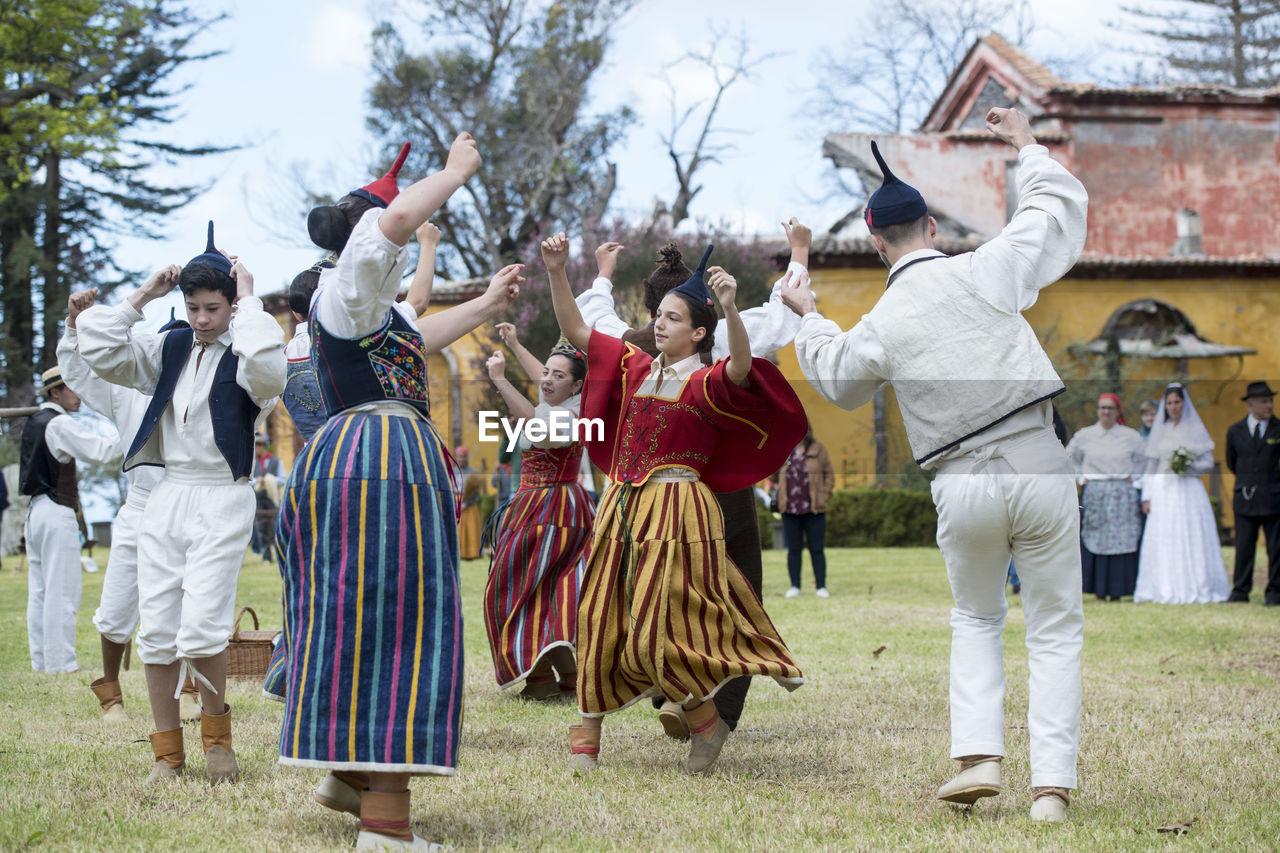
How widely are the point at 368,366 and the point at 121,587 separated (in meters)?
2.24

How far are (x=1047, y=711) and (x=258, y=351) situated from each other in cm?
290

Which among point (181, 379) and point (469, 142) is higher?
point (469, 142)

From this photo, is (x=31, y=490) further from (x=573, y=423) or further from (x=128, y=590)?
(x=573, y=423)

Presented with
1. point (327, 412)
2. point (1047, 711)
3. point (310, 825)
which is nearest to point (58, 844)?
point (310, 825)

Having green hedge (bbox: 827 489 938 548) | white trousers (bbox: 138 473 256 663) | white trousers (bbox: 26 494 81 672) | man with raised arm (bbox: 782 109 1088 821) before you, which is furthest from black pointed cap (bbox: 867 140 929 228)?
green hedge (bbox: 827 489 938 548)

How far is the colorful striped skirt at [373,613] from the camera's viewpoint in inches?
139

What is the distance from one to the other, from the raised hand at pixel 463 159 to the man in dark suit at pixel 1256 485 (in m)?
10.5

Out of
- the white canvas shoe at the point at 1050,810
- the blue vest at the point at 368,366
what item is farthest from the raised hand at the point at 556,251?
the white canvas shoe at the point at 1050,810

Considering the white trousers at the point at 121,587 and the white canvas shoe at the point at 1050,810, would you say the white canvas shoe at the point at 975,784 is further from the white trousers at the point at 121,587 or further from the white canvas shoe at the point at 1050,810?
the white trousers at the point at 121,587

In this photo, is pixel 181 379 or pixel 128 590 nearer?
pixel 181 379

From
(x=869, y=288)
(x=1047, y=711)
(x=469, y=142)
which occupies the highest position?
(x=869, y=288)

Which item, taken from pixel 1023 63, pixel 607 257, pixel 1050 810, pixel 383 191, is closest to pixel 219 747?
pixel 383 191

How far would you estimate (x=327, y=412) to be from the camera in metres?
3.82

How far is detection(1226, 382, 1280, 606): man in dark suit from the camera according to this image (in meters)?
12.1
